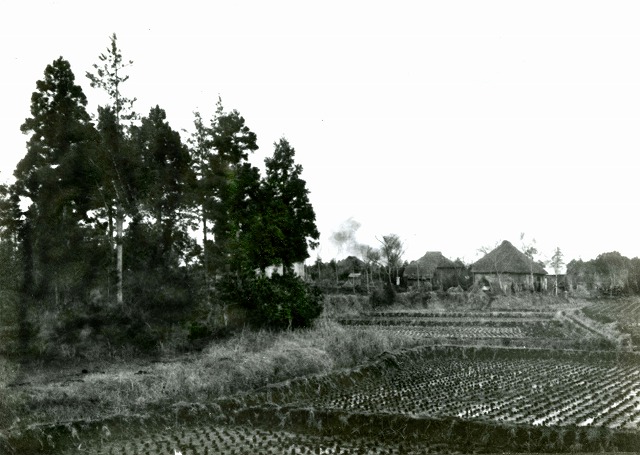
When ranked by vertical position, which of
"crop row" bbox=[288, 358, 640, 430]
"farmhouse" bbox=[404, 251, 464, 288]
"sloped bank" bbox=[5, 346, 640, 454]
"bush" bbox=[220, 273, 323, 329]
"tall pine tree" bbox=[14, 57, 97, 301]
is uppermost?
"tall pine tree" bbox=[14, 57, 97, 301]

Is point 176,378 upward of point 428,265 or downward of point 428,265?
downward

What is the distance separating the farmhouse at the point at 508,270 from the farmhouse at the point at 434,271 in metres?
3.75

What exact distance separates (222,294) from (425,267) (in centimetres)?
4279

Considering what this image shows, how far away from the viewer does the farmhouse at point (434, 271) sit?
57.6m

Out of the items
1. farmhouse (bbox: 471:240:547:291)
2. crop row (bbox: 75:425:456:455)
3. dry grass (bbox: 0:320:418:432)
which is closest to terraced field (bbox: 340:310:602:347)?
dry grass (bbox: 0:320:418:432)

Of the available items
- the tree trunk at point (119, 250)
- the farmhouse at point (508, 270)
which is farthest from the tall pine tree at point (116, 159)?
the farmhouse at point (508, 270)

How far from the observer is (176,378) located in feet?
37.0

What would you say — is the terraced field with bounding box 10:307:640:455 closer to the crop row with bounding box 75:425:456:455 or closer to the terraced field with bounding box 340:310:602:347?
the crop row with bounding box 75:425:456:455

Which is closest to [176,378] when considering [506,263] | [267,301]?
[267,301]

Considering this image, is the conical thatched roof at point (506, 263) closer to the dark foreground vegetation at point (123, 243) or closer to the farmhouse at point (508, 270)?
the farmhouse at point (508, 270)

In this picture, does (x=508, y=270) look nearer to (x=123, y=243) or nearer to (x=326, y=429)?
(x=123, y=243)

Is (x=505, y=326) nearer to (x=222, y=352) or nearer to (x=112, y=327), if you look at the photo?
(x=222, y=352)

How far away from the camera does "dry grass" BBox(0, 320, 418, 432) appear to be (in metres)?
9.97

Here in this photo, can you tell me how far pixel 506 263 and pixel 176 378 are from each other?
46.4 m
